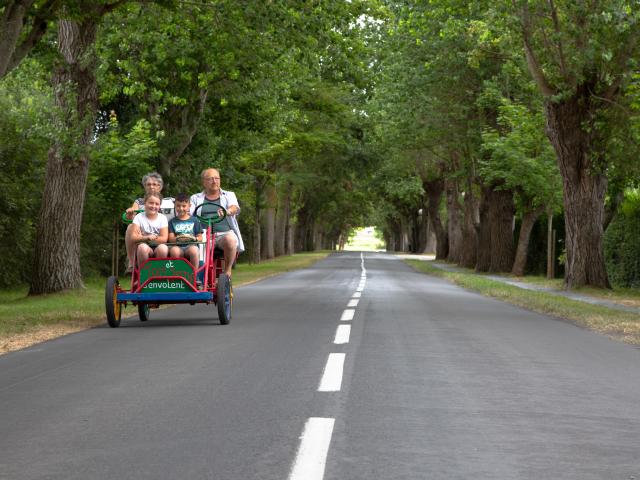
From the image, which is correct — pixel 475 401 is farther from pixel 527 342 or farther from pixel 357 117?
pixel 357 117

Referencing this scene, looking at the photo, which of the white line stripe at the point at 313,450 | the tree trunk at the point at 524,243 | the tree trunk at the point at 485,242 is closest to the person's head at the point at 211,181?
the white line stripe at the point at 313,450

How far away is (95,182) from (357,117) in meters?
20.9

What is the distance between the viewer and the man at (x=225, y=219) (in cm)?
1362

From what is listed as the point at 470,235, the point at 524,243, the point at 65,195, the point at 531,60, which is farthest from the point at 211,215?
the point at 470,235

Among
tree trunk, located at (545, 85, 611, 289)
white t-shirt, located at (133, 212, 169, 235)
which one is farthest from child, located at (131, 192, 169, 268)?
tree trunk, located at (545, 85, 611, 289)

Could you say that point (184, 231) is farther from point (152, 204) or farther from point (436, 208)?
point (436, 208)

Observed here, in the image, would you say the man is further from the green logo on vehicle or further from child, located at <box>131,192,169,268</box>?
the green logo on vehicle

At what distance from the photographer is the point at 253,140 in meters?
31.7

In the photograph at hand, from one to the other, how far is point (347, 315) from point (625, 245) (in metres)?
15.8

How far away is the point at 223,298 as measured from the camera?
42.4 feet

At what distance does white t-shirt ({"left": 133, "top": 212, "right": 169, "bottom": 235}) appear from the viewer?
13172mm

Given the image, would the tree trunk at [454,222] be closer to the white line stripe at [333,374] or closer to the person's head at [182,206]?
the person's head at [182,206]

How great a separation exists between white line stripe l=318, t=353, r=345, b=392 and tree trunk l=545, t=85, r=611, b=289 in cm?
1700

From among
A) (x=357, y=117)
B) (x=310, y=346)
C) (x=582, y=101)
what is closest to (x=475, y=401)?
(x=310, y=346)
